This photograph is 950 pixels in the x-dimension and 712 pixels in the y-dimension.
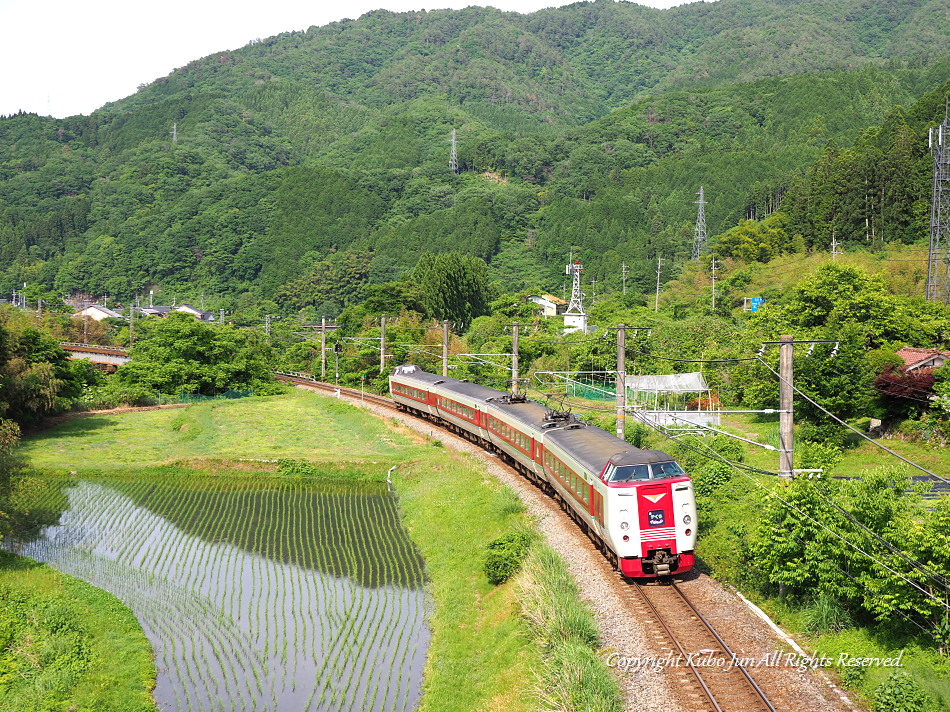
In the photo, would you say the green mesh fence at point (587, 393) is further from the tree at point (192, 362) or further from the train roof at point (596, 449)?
the train roof at point (596, 449)

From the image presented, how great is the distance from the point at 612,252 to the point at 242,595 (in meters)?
117

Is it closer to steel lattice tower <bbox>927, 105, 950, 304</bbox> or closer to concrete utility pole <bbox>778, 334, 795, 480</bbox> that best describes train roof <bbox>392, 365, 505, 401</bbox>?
concrete utility pole <bbox>778, 334, 795, 480</bbox>

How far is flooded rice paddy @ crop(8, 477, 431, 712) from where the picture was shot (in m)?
20.3

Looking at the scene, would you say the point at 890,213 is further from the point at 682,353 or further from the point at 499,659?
the point at 499,659

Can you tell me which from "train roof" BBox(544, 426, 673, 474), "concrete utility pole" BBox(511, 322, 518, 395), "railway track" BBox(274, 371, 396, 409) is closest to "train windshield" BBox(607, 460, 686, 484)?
"train roof" BBox(544, 426, 673, 474)

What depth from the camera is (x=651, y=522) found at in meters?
21.6

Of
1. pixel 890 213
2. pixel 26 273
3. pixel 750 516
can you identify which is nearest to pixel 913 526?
pixel 750 516

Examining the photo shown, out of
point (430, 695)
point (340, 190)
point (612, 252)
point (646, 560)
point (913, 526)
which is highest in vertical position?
point (340, 190)

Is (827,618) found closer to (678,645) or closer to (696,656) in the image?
(696,656)

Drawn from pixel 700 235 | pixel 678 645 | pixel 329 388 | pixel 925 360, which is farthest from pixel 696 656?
pixel 700 235

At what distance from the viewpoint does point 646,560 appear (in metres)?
21.8

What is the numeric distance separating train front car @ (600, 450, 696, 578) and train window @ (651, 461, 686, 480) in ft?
0.08

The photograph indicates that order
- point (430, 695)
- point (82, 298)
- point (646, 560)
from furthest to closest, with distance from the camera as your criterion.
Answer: point (82, 298) → point (646, 560) → point (430, 695)

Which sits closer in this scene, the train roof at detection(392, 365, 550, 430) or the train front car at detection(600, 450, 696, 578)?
the train front car at detection(600, 450, 696, 578)
